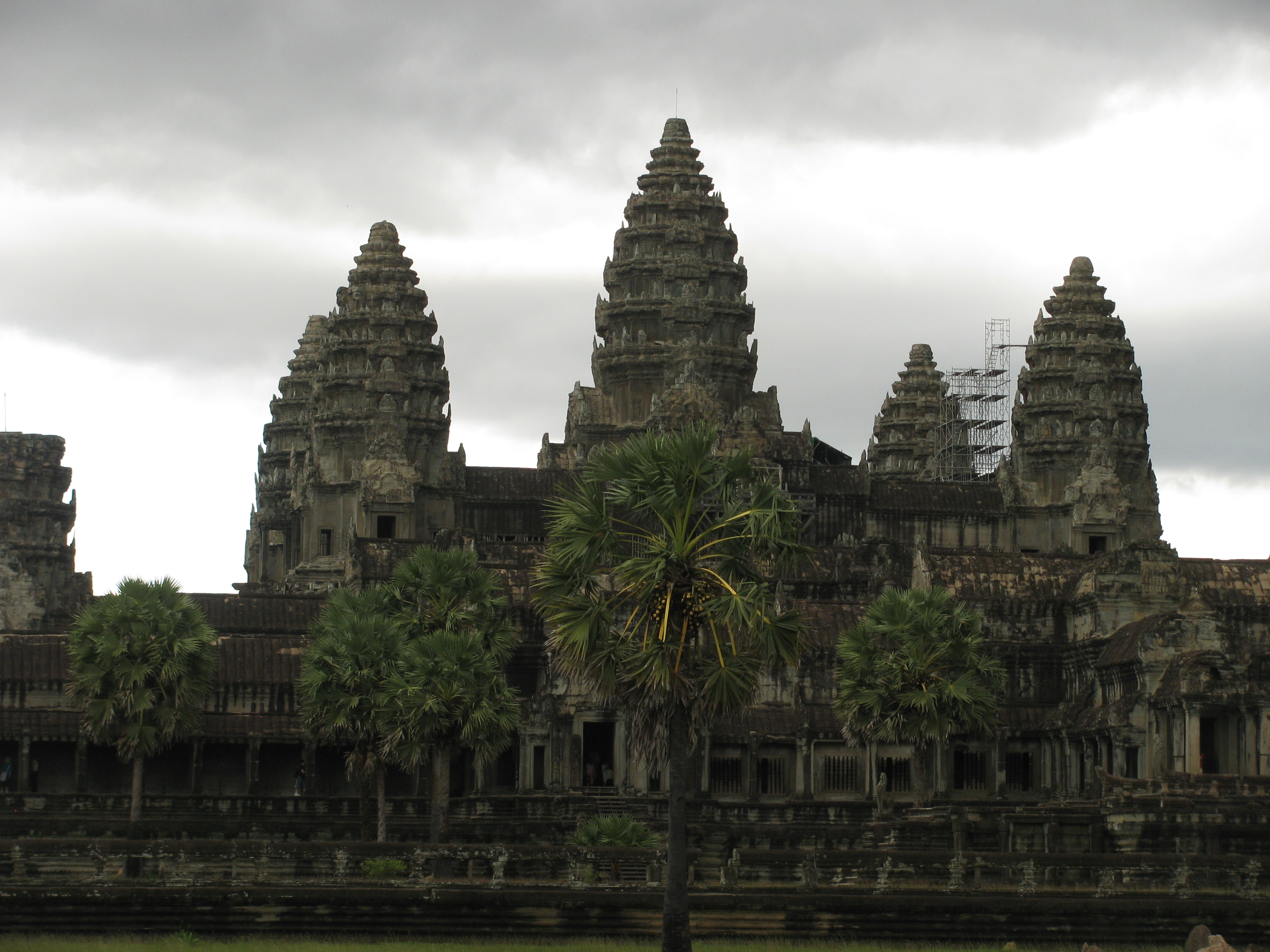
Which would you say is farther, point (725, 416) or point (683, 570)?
point (725, 416)

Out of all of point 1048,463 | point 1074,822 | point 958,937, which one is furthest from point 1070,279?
point 958,937

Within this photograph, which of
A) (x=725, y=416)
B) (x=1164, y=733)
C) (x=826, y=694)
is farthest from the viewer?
(x=725, y=416)

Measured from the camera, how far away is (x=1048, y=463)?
103m

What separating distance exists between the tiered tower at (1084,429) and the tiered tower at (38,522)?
40.5 meters

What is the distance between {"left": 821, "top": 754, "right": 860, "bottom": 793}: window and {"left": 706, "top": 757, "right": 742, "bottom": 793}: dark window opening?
260 cm

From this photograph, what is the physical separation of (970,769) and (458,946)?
3669cm

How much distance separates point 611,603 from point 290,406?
87.1m

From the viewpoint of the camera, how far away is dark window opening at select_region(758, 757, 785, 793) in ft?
241

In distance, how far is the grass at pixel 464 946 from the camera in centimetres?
4109

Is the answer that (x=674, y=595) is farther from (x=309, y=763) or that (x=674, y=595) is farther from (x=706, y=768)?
(x=309, y=763)

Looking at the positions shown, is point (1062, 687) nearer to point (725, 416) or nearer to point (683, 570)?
point (725, 416)


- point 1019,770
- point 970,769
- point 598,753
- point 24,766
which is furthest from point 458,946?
point 1019,770

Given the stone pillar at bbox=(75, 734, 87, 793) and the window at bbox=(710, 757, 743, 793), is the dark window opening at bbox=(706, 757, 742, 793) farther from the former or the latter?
the stone pillar at bbox=(75, 734, 87, 793)

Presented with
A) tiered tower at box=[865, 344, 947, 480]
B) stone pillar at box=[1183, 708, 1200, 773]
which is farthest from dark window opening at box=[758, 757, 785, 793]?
tiered tower at box=[865, 344, 947, 480]
